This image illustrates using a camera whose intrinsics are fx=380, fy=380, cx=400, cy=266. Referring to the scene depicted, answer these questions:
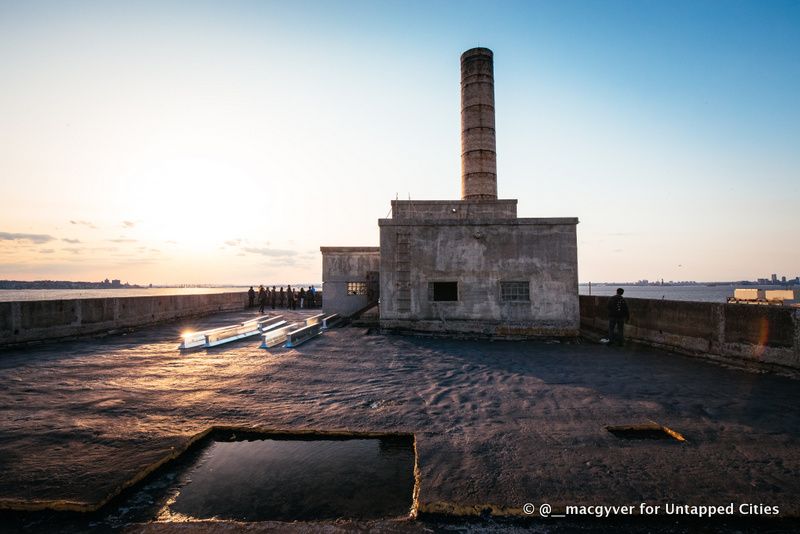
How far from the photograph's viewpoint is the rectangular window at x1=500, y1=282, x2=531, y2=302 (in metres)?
15.3

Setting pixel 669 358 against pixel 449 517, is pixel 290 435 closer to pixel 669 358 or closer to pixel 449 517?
pixel 449 517

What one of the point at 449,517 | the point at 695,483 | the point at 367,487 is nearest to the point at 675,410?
the point at 695,483

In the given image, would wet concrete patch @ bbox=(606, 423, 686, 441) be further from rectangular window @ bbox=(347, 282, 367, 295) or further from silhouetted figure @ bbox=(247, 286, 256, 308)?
silhouetted figure @ bbox=(247, 286, 256, 308)

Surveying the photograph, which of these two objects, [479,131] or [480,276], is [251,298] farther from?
[480,276]

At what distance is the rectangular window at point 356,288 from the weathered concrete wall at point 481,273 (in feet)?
21.9

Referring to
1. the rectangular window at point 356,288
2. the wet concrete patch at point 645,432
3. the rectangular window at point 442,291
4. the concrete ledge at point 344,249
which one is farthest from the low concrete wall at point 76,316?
the wet concrete patch at point 645,432

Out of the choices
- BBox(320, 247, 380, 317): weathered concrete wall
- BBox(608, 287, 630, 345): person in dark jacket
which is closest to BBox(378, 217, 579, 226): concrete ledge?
BBox(608, 287, 630, 345): person in dark jacket

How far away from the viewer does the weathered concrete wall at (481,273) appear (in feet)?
49.6

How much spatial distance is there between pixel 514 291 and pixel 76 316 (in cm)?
1700

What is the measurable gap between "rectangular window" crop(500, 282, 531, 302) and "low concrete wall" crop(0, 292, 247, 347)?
1628 centimetres

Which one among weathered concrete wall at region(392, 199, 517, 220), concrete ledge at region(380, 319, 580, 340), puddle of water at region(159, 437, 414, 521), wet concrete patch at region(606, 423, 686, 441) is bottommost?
puddle of water at region(159, 437, 414, 521)

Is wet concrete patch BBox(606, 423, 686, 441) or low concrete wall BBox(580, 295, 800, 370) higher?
low concrete wall BBox(580, 295, 800, 370)

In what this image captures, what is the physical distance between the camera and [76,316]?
14.4 metres

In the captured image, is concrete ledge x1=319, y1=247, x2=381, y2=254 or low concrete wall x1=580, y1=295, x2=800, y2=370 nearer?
low concrete wall x1=580, y1=295, x2=800, y2=370
